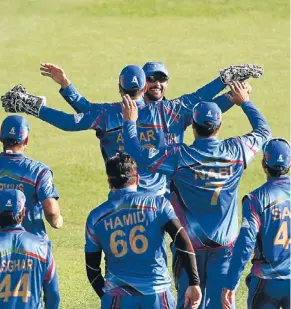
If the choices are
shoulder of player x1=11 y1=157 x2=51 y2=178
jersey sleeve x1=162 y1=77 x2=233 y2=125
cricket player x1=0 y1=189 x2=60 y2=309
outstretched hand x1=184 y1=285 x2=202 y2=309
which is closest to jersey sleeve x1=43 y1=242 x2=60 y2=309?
cricket player x1=0 y1=189 x2=60 y2=309

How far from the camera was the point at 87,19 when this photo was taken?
84.5 ft

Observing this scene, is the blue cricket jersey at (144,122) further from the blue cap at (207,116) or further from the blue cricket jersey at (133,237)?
the blue cricket jersey at (133,237)

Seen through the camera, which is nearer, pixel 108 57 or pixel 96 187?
pixel 96 187

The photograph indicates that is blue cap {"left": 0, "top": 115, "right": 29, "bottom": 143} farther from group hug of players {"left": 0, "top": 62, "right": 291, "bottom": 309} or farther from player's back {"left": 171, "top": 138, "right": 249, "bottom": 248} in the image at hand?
player's back {"left": 171, "top": 138, "right": 249, "bottom": 248}

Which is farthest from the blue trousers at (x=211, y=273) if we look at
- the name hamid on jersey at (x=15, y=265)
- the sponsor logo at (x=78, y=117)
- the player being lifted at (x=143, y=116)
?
the name hamid on jersey at (x=15, y=265)

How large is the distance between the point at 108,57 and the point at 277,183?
46.8ft

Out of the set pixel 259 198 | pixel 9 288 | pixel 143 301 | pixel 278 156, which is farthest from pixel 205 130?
pixel 9 288

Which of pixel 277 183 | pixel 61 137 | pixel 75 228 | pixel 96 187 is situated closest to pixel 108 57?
pixel 61 137

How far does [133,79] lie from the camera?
11.1 metres

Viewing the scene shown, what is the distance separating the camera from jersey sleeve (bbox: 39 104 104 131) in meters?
11.4

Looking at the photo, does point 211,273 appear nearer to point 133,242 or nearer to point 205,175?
point 205,175

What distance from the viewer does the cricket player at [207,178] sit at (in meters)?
10.1

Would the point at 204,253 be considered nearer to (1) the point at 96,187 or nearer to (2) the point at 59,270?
(2) the point at 59,270

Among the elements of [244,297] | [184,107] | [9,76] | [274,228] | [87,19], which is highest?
[87,19]
